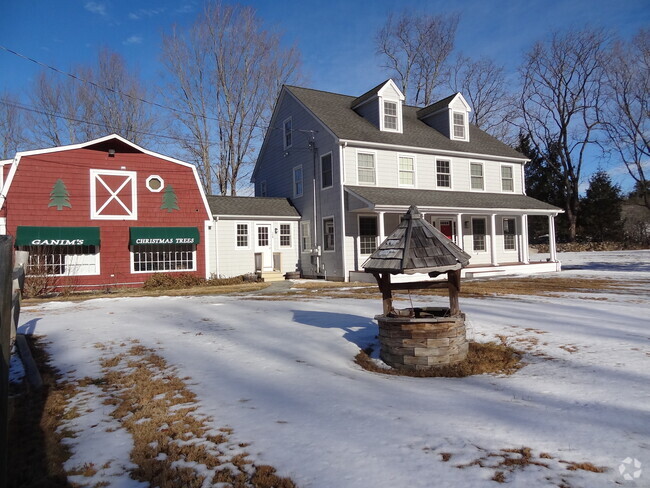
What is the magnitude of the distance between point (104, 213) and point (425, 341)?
15302 millimetres

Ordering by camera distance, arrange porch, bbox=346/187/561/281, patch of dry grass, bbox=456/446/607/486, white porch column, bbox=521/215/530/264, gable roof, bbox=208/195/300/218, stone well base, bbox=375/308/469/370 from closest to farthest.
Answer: patch of dry grass, bbox=456/446/607/486
stone well base, bbox=375/308/469/370
porch, bbox=346/187/561/281
gable roof, bbox=208/195/300/218
white porch column, bbox=521/215/530/264

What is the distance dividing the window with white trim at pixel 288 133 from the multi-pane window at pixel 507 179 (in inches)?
461

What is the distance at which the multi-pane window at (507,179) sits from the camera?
24.1m

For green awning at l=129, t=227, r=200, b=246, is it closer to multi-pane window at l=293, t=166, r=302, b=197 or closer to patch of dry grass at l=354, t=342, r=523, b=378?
multi-pane window at l=293, t=166, r=302, b=197

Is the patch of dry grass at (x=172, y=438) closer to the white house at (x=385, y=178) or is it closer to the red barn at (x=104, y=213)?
the red barn at (x=104, y=213)

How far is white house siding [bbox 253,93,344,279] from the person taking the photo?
19.6 meters

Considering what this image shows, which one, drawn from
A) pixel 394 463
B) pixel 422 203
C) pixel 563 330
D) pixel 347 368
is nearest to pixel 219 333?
pixel 347 368

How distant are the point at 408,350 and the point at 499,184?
20137 millimetres

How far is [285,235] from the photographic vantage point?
21797 mm

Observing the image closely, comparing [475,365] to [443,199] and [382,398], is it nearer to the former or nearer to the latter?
[382,398]

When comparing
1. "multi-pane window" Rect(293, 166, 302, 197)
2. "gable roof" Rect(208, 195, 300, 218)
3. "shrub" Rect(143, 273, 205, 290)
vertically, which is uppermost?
"multi-pane window" Rect(293, 166, 302, 197)

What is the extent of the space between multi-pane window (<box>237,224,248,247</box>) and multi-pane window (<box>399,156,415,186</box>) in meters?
7.71

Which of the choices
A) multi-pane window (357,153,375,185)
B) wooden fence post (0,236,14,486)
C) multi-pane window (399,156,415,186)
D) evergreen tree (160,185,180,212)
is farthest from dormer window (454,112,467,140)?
wooden fence post (0,236,14,486)

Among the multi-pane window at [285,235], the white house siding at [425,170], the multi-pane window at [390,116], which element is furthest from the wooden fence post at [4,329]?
the multi-pane window at [390,116]
